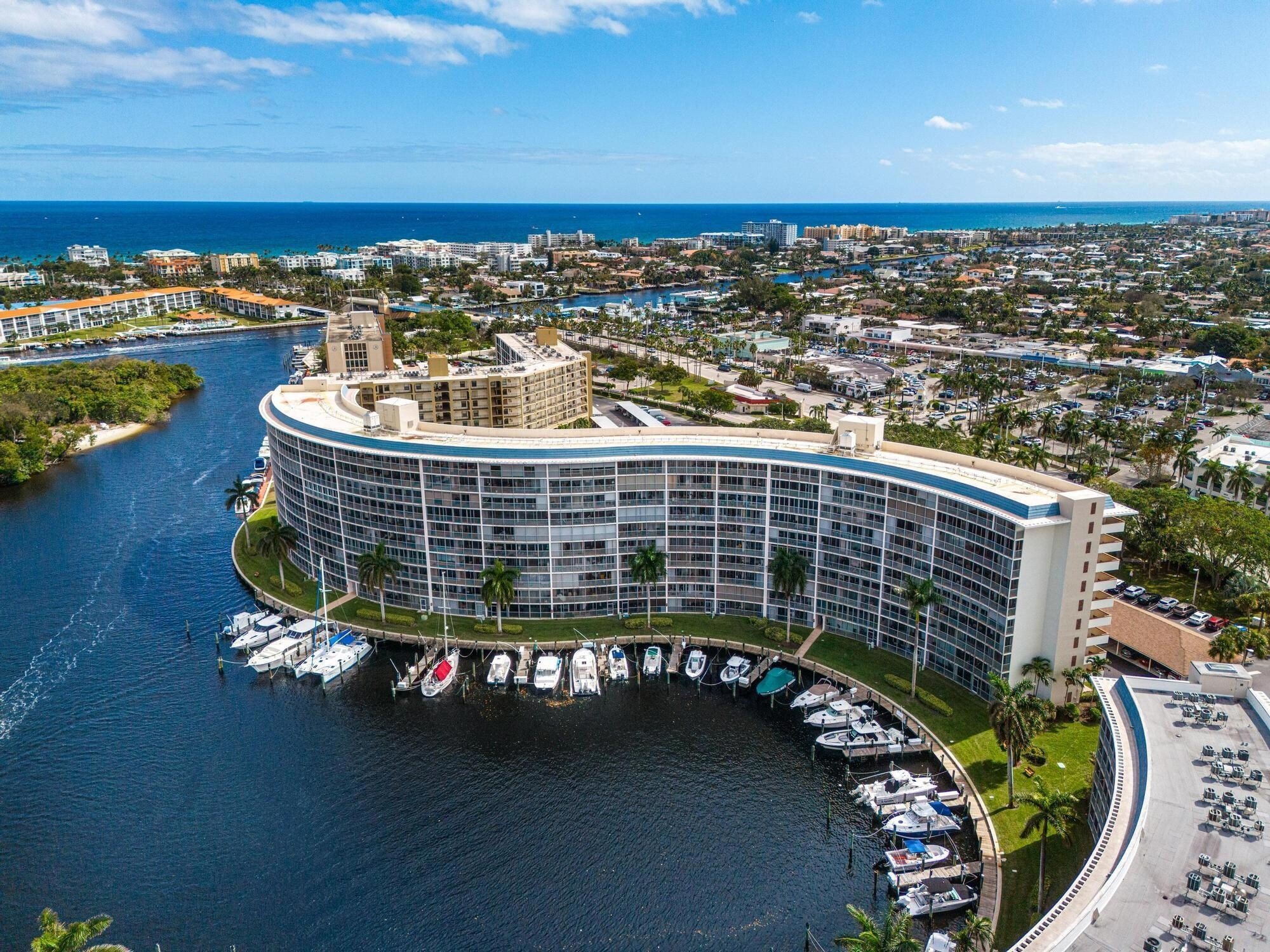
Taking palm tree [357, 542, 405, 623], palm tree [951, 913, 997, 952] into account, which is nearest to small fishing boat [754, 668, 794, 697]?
palm tree [951, 913, 997, 952]

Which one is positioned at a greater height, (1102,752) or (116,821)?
(1102,752)

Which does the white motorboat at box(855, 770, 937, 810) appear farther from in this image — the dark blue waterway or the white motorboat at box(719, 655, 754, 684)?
the white motorboat at box(719, 655, 754, 684)

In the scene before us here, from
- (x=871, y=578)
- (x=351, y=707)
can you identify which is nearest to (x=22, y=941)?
(x=351, y=707)

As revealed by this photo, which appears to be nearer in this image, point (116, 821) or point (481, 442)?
point (116, 821)

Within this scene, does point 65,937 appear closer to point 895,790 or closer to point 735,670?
point 895,790

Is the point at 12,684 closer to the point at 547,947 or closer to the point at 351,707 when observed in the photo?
the point at 351,707

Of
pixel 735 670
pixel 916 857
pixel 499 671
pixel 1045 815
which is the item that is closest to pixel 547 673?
pixel 499 671
